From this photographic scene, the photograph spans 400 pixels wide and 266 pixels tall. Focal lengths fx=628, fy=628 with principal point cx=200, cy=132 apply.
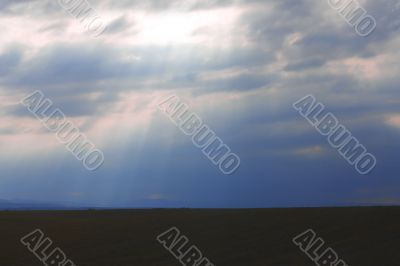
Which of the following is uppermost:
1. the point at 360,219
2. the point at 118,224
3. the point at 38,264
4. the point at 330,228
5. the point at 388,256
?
the point at 360,219

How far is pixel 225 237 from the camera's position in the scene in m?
38.0

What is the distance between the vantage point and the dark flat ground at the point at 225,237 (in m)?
30.9

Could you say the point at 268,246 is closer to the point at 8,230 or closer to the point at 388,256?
the point at 388,256

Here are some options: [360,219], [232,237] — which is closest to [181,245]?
[232,237]

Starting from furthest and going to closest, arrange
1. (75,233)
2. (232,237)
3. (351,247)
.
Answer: (75,233) < (232,237) < (351,247)

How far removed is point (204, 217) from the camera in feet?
166

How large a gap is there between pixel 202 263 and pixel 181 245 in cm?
511

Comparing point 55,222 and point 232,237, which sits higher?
point 232,237

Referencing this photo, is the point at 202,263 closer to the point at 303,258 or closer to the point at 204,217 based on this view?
the point at 303,258

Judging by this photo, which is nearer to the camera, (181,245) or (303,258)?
(303,258)

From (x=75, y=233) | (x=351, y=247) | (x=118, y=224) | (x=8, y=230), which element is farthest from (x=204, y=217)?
(x=351, y=247)

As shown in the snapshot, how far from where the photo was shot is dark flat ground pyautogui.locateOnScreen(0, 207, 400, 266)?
1216 inches

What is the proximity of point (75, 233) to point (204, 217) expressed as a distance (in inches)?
469

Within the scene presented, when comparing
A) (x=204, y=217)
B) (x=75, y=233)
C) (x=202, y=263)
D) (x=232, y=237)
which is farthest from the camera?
(x=204, y=217)
